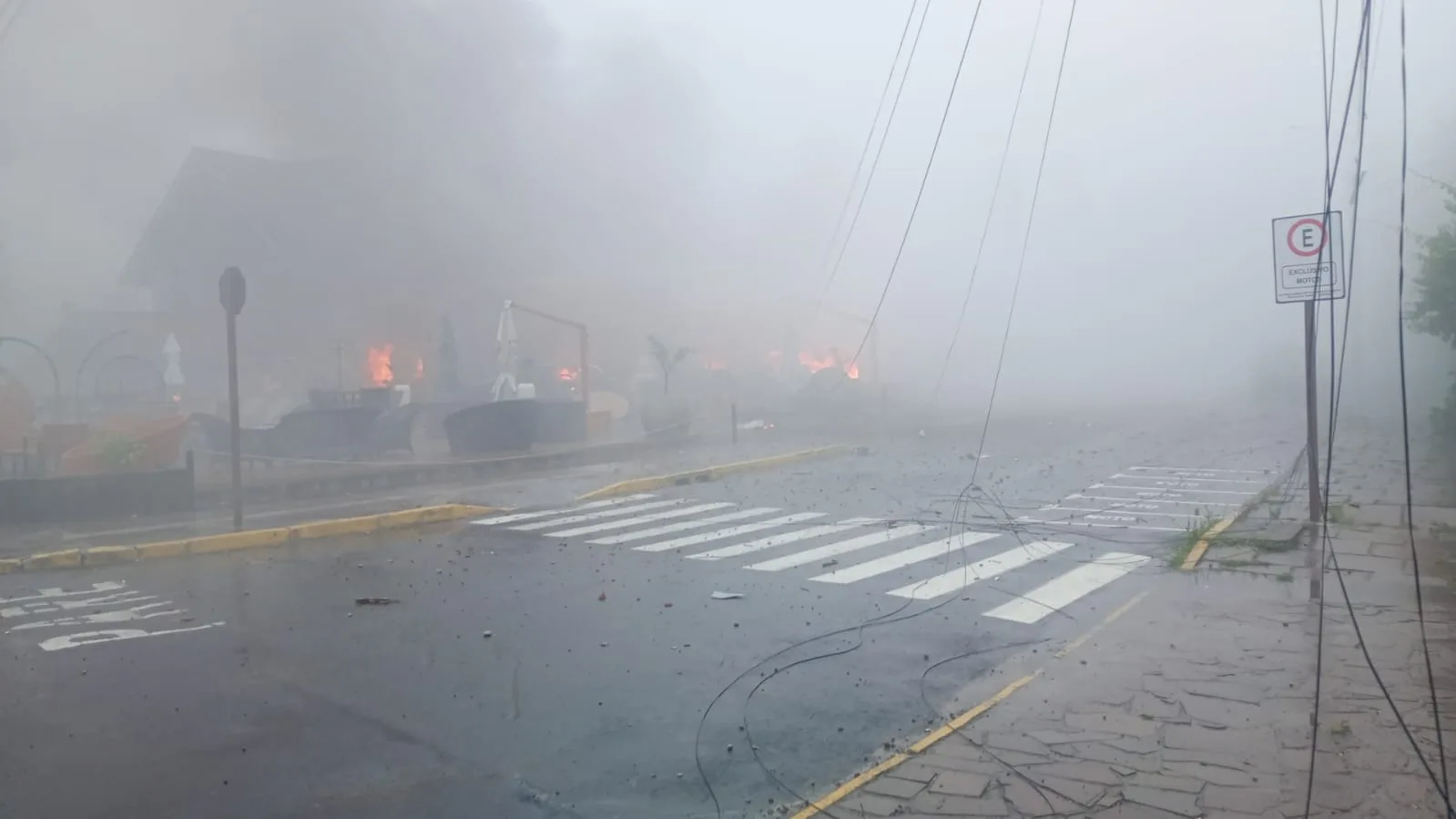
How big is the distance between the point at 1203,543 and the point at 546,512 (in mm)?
6385

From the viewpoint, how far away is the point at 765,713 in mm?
4445

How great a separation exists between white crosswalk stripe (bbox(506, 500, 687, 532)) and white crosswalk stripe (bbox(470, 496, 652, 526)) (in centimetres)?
28

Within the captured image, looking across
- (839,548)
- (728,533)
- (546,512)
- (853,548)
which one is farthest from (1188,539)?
(546,512)

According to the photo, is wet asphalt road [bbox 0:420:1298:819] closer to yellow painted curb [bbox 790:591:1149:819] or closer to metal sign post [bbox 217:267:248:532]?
yellow painted curb [bbox 790:591:1149:819]

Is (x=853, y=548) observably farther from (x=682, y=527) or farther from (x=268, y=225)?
(x=268, y=225)

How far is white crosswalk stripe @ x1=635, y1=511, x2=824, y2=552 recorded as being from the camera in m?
8.79

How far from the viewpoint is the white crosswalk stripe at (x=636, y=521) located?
31.4ft

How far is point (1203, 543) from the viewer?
312 inches

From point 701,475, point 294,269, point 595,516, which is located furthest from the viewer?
point 294,269

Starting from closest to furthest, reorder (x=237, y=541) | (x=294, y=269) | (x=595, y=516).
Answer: (x=237, y=541) → (x=595, y=516) → (x=294, y=269)

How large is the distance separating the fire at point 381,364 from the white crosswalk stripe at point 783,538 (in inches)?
723

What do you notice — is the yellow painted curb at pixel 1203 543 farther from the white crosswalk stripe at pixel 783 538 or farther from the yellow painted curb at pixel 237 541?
the yellow painted curb at pixel 237 541

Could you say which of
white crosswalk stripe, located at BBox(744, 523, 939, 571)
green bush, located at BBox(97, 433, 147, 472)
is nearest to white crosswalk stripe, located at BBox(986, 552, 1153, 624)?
white crosswalk stripe, located at BBox(744, 523, 939, 571)

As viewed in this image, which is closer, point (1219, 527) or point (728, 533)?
point (1219, 527)
